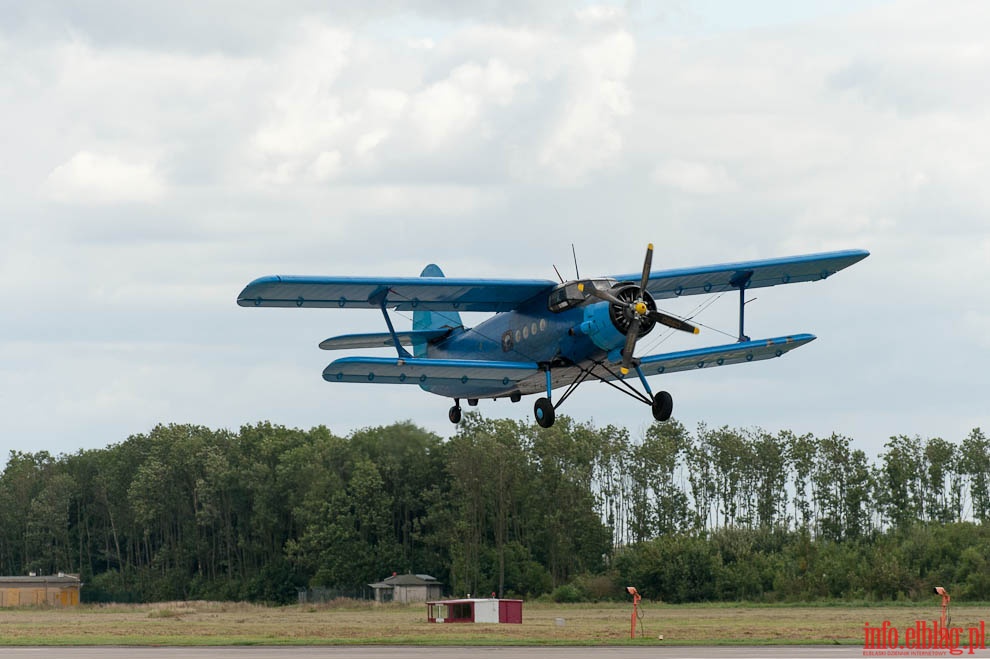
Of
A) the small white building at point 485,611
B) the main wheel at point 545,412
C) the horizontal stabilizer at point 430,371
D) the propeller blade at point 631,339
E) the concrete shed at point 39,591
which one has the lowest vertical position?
the concrete shed at point 39,591

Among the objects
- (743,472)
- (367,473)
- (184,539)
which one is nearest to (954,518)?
(743,472)

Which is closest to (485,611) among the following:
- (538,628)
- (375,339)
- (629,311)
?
(538,628)

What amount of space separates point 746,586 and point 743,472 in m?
32.8

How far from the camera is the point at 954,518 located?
106m

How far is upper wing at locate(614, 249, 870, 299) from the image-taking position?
129 feet

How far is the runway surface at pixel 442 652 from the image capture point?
1379 inches

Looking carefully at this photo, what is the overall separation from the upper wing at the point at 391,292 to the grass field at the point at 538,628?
38.4ft

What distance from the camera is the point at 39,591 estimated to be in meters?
101

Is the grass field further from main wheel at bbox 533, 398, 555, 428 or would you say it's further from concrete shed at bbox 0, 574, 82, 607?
concrete shed at bbox 0, 574, 82, 607

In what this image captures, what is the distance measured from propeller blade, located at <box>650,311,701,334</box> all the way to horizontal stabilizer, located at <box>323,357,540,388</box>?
3610 millimetres

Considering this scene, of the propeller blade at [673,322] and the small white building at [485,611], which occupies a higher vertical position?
the propeller blade at [673,322]

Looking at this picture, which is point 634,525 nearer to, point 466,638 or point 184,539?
point 184,539

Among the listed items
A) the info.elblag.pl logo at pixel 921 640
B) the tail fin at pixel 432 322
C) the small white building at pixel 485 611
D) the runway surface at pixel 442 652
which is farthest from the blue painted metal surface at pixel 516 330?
the small white building at pixel 485 611

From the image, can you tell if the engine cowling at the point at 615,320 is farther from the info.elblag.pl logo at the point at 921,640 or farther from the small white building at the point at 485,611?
the small white building at the point at 485,611
